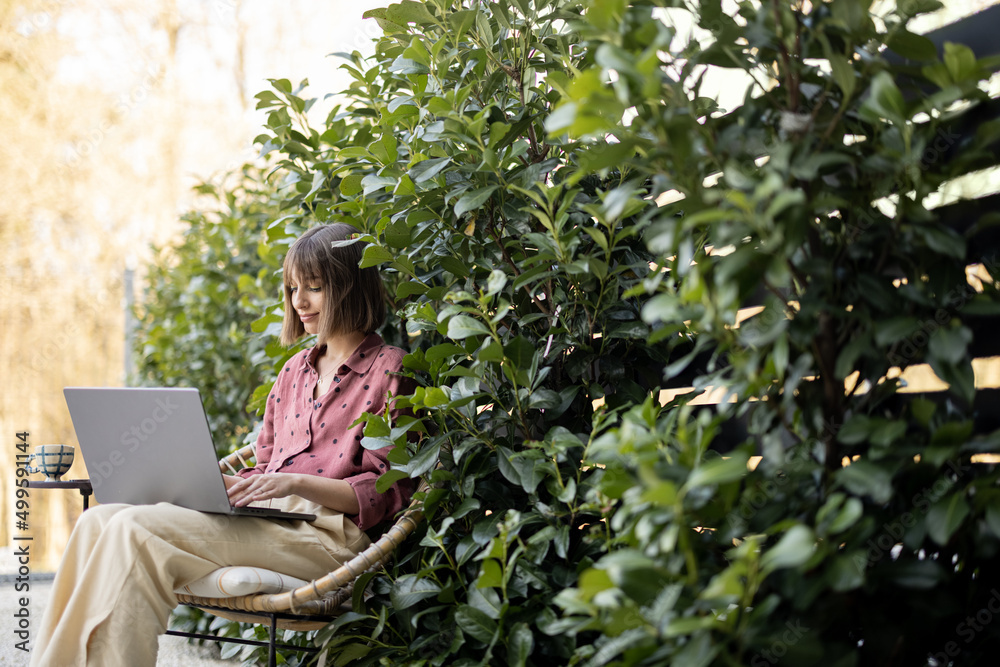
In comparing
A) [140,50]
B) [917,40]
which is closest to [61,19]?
[140,50]

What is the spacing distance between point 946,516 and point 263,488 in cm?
120

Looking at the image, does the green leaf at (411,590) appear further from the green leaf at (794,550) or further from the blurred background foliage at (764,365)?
the green leaf at (794,550)

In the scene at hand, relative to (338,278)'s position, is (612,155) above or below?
above

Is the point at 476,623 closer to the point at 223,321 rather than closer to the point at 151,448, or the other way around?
the point at 151,448

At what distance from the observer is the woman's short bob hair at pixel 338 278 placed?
1770mm

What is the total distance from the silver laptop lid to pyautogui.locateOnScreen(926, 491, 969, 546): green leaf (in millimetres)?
1196

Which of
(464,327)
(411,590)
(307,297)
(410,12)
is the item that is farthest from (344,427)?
(410,12)

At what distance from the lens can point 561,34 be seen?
4.68 feet

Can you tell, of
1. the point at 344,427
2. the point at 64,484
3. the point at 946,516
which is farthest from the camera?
the point at 344,427

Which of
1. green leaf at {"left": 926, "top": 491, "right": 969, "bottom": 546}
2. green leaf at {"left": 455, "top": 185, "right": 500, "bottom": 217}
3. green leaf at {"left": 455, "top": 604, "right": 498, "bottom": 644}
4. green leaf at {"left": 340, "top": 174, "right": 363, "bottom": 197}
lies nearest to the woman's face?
green leaf at {"left": 340, "top": 174, "right": 363, "bottom": 197}

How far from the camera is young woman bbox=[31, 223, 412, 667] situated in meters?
1.36

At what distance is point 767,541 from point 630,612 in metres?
0.38

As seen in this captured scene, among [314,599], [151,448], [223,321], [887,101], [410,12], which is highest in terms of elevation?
[410,12]

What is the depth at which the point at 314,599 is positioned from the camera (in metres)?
1.46
